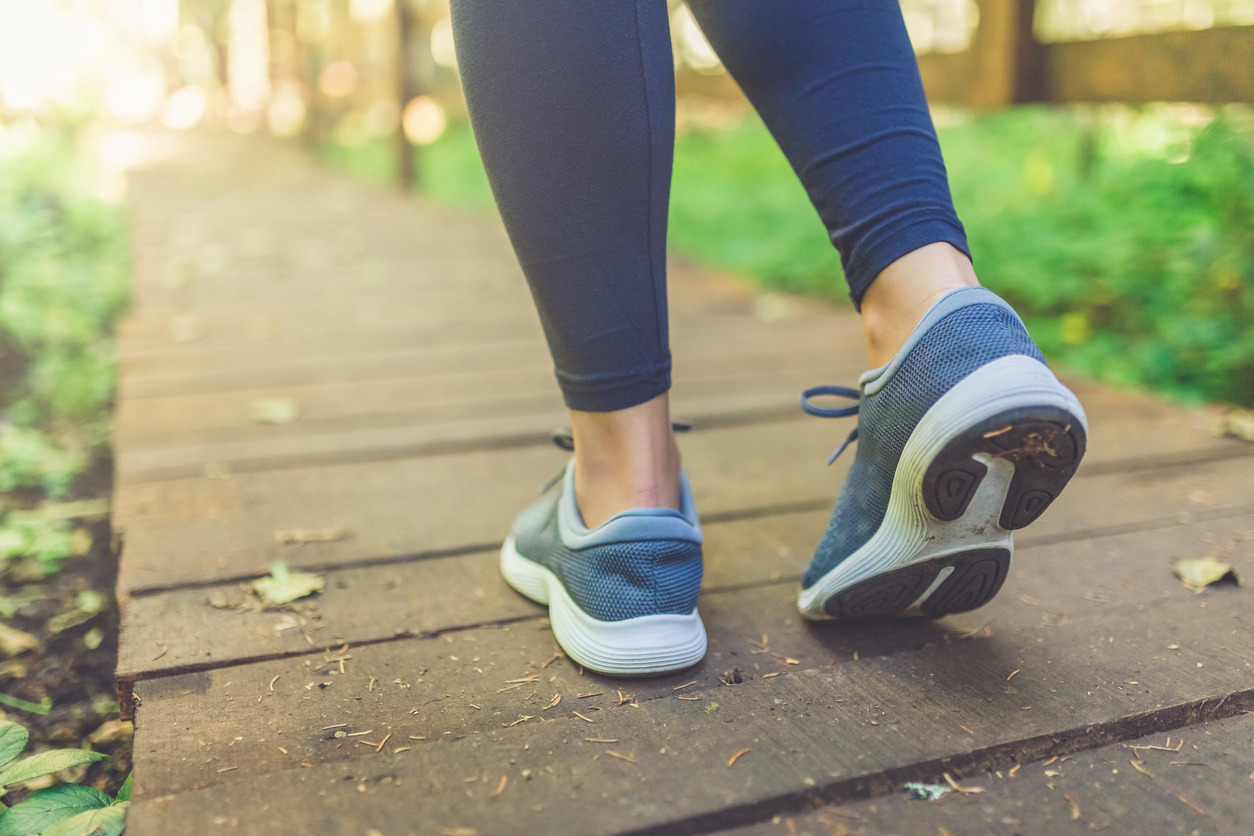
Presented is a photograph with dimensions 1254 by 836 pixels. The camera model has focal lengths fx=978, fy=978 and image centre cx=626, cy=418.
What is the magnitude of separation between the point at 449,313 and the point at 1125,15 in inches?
99.4

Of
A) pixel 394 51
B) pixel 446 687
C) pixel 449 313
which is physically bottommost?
pixel 449 313

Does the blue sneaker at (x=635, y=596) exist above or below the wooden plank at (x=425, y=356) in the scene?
above

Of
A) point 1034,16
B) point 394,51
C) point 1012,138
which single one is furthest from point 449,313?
point 1012,138

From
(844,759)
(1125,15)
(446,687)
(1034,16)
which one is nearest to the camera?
(844,759)

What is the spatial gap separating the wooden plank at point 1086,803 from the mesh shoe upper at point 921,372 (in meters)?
0.24

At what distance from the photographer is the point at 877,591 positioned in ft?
2.96

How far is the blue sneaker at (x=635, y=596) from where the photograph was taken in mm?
881

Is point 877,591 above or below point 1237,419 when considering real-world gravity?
above

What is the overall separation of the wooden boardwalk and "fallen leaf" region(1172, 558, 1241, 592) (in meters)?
0.02

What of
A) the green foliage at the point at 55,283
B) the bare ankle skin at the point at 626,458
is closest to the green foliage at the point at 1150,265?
the bare ankle skin at the point at 626,458

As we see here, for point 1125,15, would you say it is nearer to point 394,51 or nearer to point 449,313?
point 449,313

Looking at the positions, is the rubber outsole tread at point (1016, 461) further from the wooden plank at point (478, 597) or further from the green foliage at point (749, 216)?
the green foliage at point (749, 216)

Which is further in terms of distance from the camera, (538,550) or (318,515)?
(318,515)

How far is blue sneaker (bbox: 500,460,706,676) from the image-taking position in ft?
2.89
